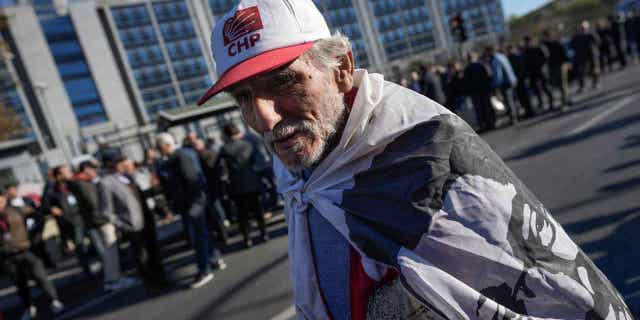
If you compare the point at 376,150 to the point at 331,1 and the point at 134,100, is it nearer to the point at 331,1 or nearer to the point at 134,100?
the point at 134,100

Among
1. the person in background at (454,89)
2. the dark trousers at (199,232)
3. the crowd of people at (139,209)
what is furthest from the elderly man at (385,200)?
the person in background at (454,89)

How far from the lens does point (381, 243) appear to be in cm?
98

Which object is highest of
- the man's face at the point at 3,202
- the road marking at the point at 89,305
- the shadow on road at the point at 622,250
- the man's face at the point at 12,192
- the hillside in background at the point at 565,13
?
the hillside in background at the point at 565,13

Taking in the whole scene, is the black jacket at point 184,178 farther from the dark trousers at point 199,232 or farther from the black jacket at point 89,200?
the black jacket at point 89,200

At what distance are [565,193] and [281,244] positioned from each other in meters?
3.45

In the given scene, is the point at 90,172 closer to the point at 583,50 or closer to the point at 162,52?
the point at 583,50

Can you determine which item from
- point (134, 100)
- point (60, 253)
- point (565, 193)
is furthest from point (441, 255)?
point (134, 100)

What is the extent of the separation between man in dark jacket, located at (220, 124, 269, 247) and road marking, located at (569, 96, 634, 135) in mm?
5212

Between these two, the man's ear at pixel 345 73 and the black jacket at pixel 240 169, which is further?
the black jacket at pixel 240 169

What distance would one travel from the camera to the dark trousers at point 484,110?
845 cm

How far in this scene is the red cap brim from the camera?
1026 millimetres

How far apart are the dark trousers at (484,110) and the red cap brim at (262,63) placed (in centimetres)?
821

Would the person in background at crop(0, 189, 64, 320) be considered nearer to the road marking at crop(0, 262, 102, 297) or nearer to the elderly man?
the road marking at crop(0, 262, 102, 297)

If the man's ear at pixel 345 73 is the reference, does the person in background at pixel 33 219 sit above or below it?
below
